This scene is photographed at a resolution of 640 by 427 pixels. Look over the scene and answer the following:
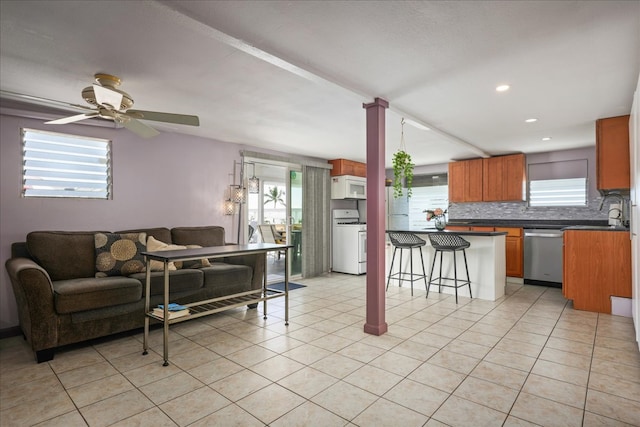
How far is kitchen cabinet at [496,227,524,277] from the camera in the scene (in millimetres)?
5770

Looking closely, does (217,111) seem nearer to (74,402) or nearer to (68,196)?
(68,196)

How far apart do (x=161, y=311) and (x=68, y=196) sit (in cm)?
193

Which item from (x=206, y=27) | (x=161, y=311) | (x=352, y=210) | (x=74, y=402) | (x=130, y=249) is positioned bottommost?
(x=74, y=402)

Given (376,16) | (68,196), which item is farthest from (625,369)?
(68,196)

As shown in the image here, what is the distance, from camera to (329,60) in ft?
8.52

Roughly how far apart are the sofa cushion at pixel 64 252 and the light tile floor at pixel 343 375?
727 mm

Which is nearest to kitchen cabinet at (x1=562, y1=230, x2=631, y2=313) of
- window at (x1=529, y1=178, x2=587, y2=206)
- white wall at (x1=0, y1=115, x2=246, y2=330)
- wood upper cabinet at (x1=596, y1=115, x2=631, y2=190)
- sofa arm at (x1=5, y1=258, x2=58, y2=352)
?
wood upper cabinet at (x1=596, y1=115, x2=631, y2=190)

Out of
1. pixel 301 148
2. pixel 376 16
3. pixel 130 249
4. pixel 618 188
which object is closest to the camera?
pixel 376 16

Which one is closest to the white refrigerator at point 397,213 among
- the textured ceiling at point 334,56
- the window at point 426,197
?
the window at point 426,197

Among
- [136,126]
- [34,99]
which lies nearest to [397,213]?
[136,126]

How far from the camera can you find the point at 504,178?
6379mm

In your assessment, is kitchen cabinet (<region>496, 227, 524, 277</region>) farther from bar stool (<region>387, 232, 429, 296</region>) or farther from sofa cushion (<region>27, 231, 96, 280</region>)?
sofa cushion (<region>27, 231, 96, 280</region>)

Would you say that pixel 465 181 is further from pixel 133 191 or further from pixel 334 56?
pixel 133 191

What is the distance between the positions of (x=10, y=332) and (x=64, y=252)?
93 centimetres
